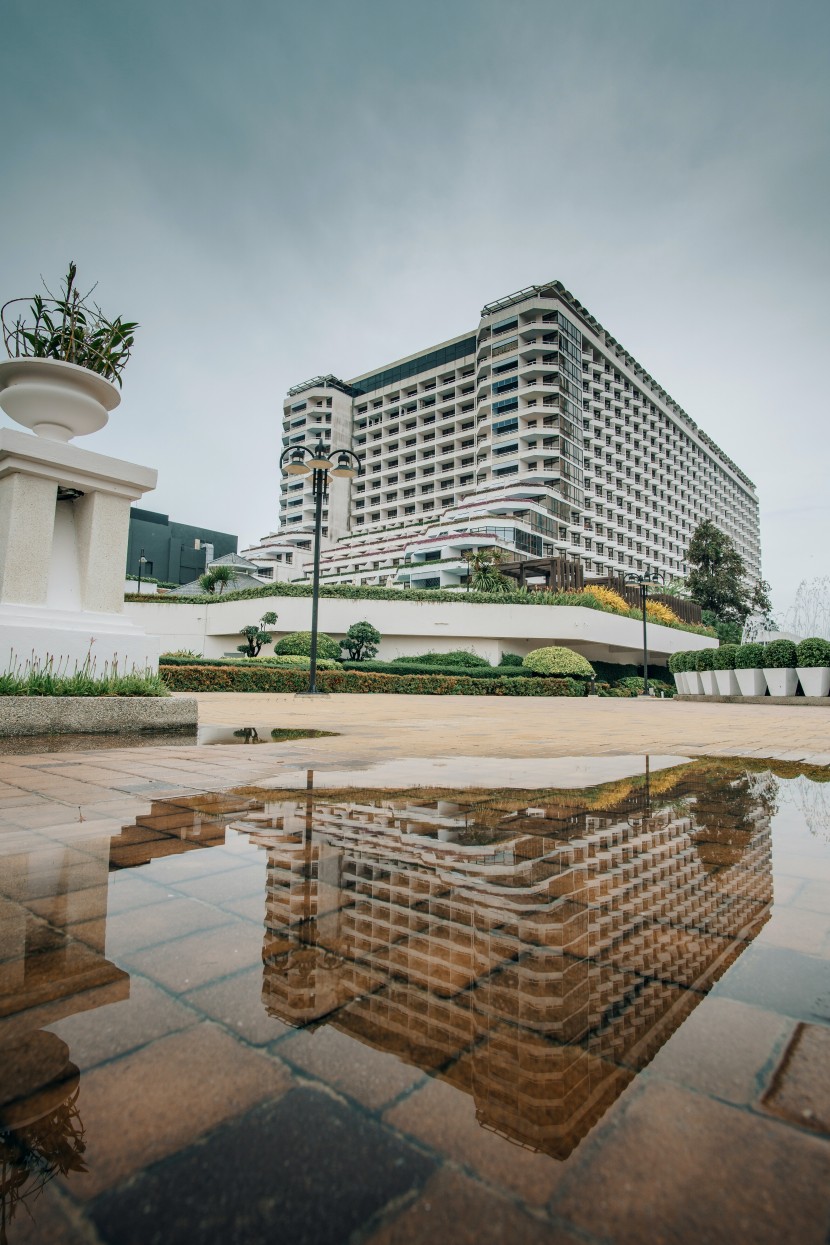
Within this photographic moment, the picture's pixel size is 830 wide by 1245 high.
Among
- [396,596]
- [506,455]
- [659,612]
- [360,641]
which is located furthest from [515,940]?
[506,455]

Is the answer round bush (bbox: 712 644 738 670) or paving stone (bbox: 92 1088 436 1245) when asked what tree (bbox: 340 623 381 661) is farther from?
paving stone (bbox: 92 1088 436 1245)

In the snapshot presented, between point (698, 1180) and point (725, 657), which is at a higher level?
Result: point (725, 657)

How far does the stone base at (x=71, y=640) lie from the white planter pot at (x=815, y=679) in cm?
1708

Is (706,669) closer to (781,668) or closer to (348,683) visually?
(781,668)

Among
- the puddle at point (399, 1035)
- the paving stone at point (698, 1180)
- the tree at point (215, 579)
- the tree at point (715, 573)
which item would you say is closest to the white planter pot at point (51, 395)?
the puddle at point (399, 1035)

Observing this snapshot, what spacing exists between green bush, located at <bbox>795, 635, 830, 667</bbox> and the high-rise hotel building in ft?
102

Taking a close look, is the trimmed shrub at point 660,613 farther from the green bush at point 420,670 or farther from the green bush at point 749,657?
the green bush at point 749,657

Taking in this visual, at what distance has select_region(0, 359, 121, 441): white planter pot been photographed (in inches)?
283

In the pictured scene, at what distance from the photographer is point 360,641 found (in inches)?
1254

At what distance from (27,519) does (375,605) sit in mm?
27812

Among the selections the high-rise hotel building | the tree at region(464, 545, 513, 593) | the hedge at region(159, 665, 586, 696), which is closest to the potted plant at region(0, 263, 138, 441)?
the hedge at region(159, 665, 586, 696)

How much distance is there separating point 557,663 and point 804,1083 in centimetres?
2944

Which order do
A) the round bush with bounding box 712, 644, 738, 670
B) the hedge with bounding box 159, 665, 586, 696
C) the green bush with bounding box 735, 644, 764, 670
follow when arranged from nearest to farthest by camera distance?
1. the green bush with bounding box 735, 644, 764, 670
2. the round bush with bounding box 712, 644, 738, 670
3. the hedge with bounding box 159, 665, 586, 696

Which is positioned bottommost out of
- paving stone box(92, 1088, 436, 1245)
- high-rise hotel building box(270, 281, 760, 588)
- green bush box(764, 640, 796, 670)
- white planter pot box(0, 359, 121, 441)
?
paving stone box(92, 1088, 436, 1245)
